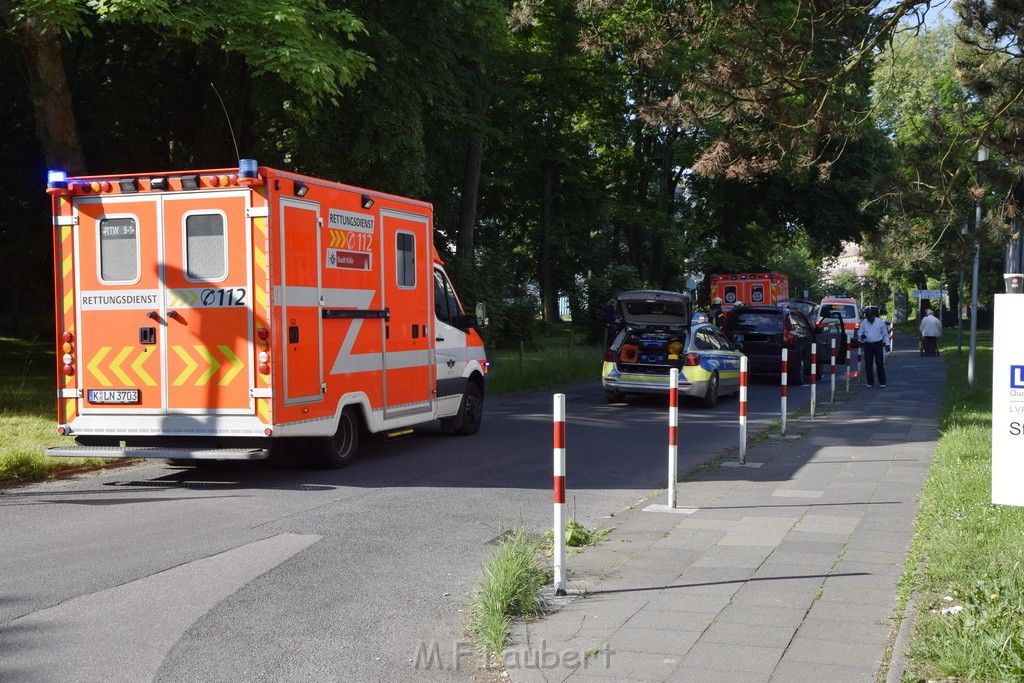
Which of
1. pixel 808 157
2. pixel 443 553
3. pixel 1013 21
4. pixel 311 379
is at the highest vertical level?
pixel 1013 21

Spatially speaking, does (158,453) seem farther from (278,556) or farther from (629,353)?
(629,353)

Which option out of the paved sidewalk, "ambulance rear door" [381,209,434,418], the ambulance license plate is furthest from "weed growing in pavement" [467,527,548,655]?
"ambulance rear door" [381,209,434,418]

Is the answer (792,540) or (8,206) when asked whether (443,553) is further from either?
(8,206)

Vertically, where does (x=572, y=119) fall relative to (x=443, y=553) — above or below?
above

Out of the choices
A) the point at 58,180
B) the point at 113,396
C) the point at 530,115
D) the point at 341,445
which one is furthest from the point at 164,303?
the point at 530,115

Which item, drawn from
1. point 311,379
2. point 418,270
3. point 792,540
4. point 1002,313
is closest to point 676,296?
point 418,270

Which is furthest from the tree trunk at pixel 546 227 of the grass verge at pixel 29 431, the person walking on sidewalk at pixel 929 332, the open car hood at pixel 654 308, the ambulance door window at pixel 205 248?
the ambulance door window at pixel 205 248

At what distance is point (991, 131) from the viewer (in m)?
12.9

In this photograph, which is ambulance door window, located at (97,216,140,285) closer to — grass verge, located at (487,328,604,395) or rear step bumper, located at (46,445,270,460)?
rear step bumper, located at (46,445,270,460)

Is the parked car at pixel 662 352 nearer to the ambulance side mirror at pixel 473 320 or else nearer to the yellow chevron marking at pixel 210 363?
the ambulance side mirror at pixel 473 320

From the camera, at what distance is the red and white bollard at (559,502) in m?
5.89

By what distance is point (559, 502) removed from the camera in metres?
5.98

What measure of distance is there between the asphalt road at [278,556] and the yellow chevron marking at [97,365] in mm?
988

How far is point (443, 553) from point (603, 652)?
2.54 metres
